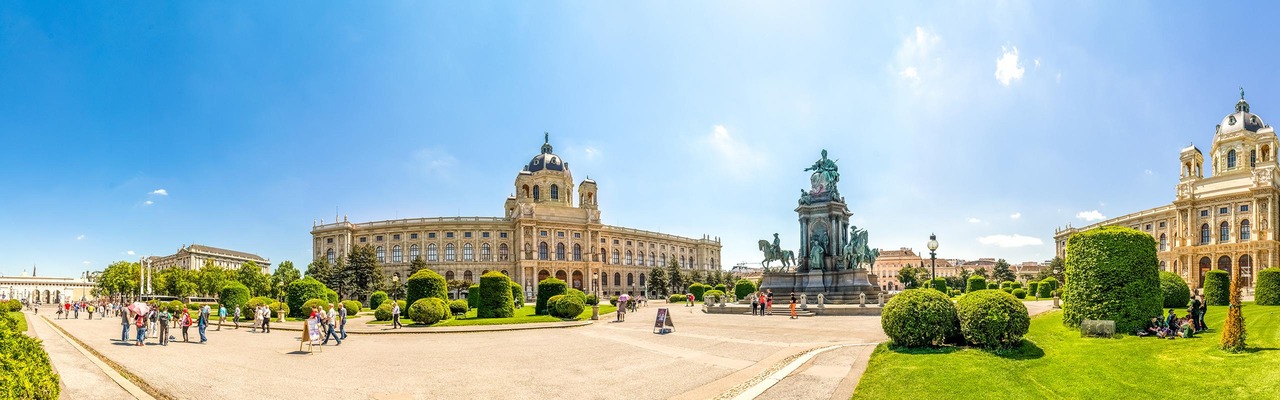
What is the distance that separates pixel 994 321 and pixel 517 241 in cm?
8413

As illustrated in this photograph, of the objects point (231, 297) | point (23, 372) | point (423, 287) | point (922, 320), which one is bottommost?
point (231, 297)

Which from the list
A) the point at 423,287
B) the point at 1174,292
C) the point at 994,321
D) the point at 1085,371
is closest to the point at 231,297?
the point at 423,287

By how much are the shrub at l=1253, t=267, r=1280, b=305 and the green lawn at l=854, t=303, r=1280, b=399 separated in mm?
23631

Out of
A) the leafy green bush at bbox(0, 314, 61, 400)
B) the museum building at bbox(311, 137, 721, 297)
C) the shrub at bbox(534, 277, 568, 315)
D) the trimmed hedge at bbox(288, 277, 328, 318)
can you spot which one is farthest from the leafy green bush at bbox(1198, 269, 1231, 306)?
the museum building at bbox(311, 137, 721, 297)

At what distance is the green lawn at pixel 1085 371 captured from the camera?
9.88 metres

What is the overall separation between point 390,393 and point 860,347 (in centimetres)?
1141

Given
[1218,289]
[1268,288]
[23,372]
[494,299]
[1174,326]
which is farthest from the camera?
[494,299]

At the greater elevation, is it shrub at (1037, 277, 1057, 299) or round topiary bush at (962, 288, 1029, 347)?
round topiary bush at (962, 288, 1029, 347)

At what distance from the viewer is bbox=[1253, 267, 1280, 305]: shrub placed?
102 ft

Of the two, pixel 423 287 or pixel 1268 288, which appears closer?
pixel 1268 288

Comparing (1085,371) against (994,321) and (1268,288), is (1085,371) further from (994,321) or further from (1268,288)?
(1268,288)

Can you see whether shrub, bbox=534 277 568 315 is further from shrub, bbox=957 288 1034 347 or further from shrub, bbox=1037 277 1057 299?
shrub, bbox=1037 277 1057 299

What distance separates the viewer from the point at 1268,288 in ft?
104

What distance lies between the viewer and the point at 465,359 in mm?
16906
